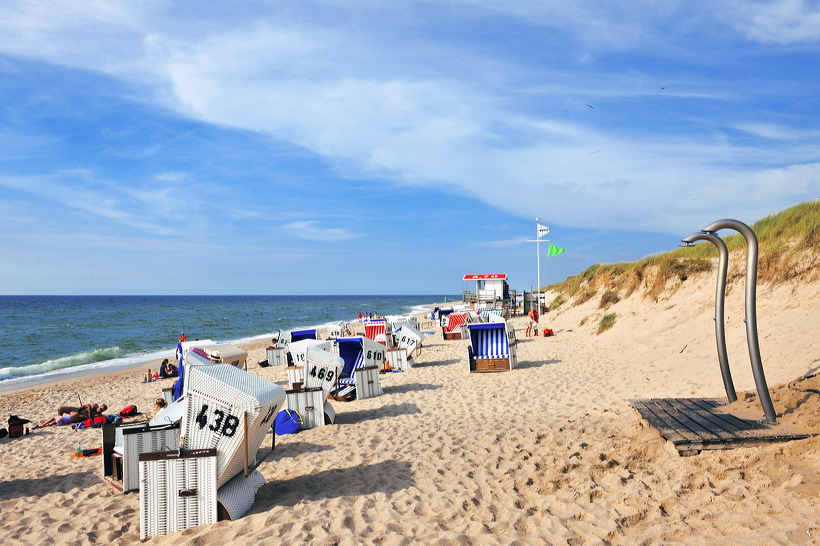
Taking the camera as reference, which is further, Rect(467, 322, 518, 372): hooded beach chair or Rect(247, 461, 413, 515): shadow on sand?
Rect(467, 322, 518, 372): hooded beach chair

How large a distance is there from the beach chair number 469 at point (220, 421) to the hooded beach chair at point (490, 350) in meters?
8.95

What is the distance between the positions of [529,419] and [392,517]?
382cm

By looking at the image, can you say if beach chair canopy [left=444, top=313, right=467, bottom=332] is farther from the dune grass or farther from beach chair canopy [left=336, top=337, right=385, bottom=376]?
beach chair canopy [left=336, top=337, right=385, bottom=376]

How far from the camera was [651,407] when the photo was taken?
275 inches

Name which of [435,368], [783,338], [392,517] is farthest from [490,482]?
[435,368]

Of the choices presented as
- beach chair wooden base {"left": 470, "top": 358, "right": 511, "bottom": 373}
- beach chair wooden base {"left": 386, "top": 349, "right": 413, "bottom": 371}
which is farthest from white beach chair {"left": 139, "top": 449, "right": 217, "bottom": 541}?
beach chair wooden base {"left": 386, "top": 349, "right": 413, "bottom": 371}

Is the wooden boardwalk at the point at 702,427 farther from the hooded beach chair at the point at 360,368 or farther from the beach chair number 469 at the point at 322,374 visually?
the hooded beach chair at the point at 360,368

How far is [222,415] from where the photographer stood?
4508 millimetres

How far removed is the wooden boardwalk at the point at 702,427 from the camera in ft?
Answer: 17.3

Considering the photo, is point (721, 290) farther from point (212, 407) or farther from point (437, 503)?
point (212, 407)

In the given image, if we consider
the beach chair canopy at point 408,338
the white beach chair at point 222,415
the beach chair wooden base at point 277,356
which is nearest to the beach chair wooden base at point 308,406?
the white beach chair at point 222,415

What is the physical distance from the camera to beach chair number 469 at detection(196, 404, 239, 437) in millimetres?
4477

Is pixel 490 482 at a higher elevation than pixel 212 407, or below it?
below

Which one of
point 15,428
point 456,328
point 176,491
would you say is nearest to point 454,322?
point 456,328
